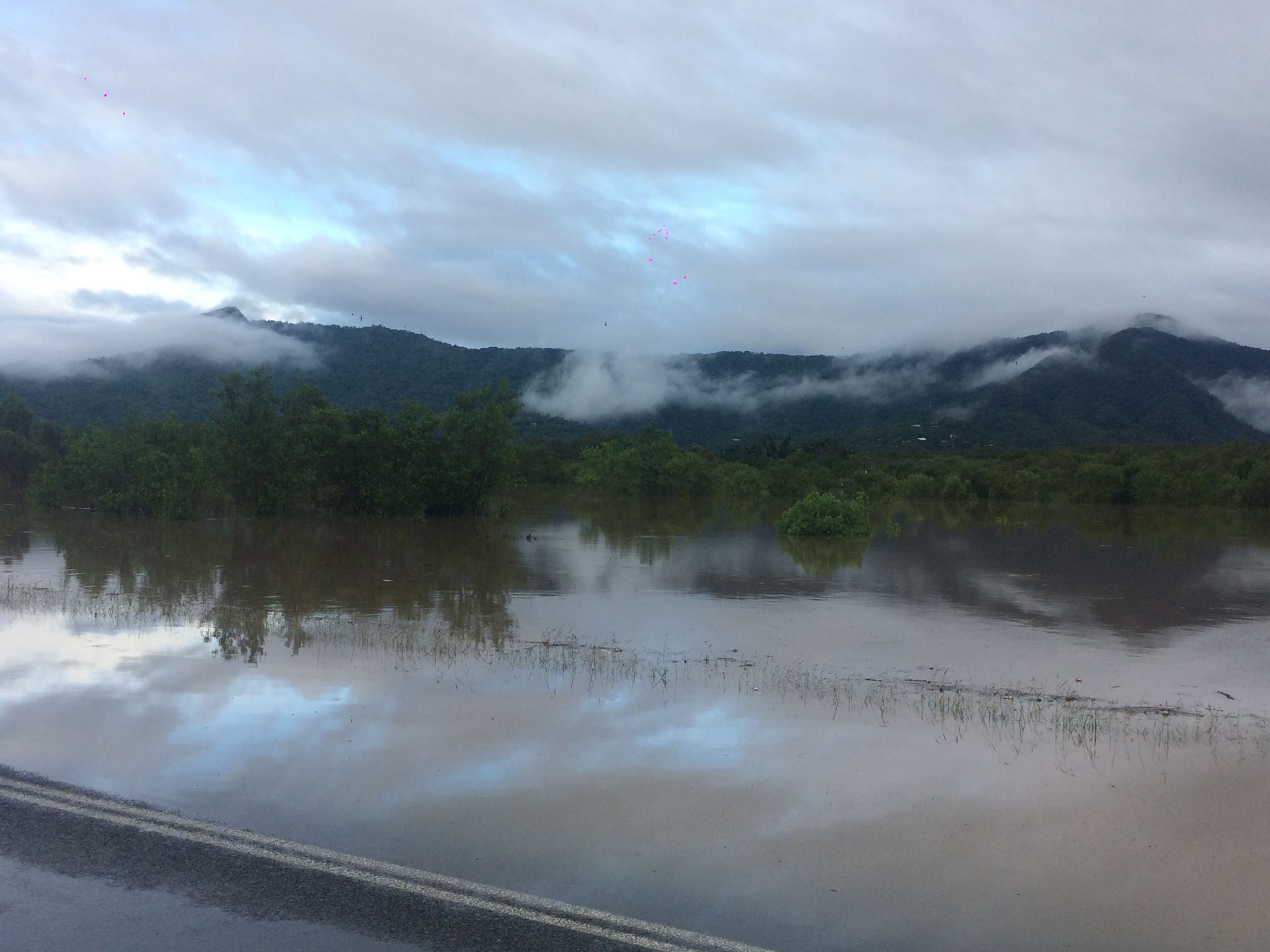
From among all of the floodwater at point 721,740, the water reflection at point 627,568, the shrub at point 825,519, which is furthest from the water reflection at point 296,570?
the shrub at point 825,519

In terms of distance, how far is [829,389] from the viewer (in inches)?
7205

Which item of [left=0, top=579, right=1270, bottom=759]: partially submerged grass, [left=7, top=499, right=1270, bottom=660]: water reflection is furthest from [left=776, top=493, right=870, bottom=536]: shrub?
[left=0, top=579, right=1270, bottom=759]: partially submerged grass

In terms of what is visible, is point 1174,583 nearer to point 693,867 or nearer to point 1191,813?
Answer: point 1191,813

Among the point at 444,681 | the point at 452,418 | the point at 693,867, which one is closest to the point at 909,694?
the point at 444,681

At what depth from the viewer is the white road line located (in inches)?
183

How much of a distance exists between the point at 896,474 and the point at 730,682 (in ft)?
243

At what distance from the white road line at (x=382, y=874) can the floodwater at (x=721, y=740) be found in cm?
15

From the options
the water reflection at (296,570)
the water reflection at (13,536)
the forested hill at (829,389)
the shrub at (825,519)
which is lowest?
the water reflection at (13,536)

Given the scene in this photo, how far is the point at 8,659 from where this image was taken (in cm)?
1116

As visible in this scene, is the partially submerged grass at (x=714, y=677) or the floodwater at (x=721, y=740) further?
the partially submerged grass at (x=714, y=677)

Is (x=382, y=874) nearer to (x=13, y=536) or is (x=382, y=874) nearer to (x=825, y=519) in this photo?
(x=825, y=519)

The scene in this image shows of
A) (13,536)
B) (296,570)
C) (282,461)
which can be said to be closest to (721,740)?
(296,570)

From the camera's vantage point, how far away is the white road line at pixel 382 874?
466 cm

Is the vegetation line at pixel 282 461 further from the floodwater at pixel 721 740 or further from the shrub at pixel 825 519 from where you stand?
the floodwater at pixel 721 740
